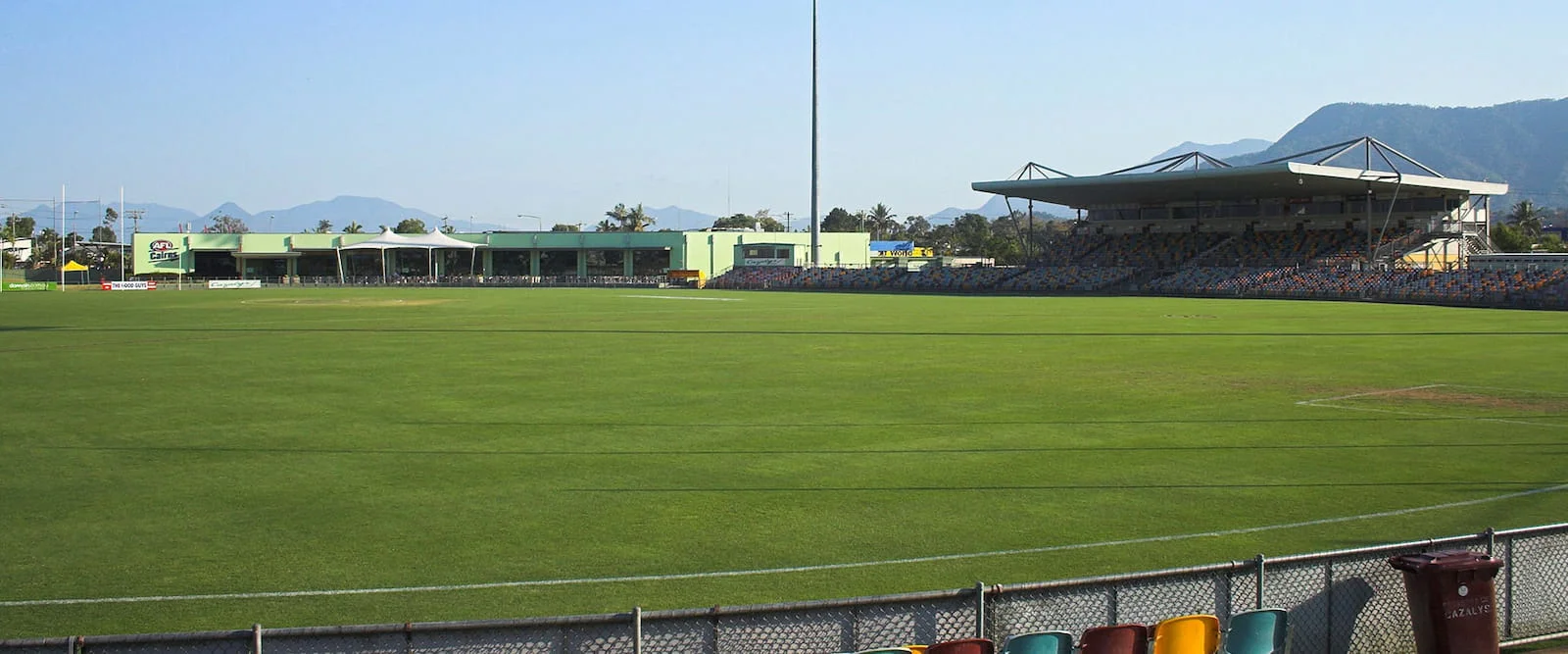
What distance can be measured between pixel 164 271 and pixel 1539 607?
13890 centimetres

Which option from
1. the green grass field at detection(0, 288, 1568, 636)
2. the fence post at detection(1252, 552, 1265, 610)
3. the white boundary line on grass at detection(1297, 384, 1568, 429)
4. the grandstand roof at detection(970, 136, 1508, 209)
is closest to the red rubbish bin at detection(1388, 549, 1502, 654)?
the fence post at detection(1252, 552, 1265, 610)

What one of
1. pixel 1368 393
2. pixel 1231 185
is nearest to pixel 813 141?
pixel 1231 185

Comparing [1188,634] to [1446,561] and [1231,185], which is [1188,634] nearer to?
[1446,561]

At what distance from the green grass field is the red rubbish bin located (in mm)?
3365

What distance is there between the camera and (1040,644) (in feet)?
22.9

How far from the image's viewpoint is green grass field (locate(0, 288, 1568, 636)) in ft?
37.2

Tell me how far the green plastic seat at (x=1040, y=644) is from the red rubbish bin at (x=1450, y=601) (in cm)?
274

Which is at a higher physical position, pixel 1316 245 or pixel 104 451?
pixel 1316 245

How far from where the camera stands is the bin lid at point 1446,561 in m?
8.16

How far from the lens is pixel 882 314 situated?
56812 millimetres

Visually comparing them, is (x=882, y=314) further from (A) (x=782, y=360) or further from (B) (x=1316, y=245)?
(B) (x=1316, y=245)

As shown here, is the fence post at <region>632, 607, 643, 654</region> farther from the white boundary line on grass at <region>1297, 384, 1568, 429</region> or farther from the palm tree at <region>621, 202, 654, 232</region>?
the palm tree at <region>621, 202, 654, 232</region>

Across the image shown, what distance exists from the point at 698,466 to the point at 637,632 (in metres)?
9.98

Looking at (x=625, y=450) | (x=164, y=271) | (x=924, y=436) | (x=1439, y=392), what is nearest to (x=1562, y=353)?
(x=1439, y=392)
